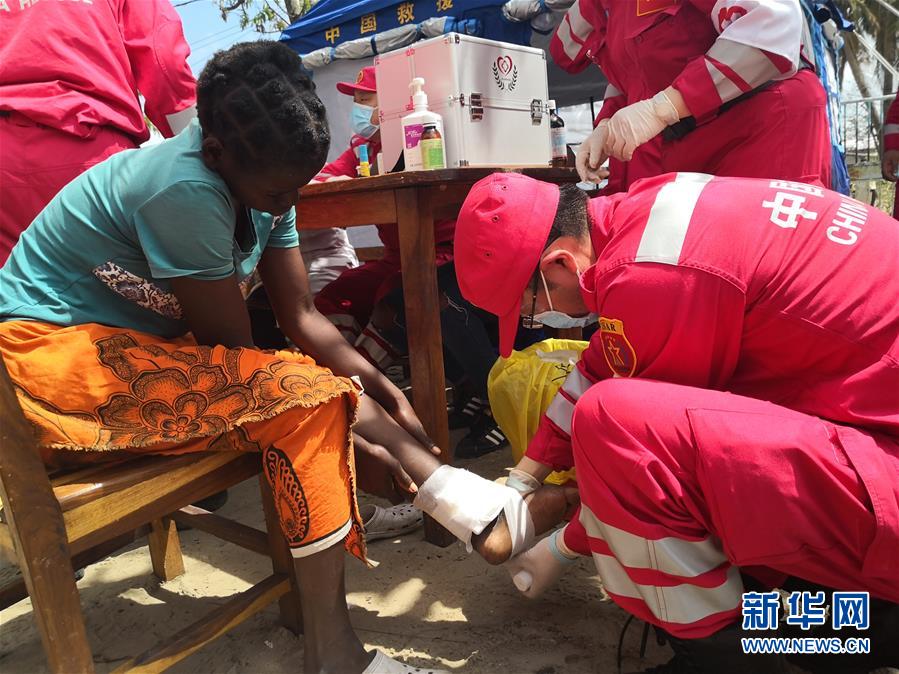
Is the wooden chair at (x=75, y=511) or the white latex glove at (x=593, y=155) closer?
the wooden chair at (x=75, y=511)

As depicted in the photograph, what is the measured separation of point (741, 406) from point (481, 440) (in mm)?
1762

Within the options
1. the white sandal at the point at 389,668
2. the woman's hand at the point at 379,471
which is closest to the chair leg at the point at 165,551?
the woman's hand at the point at 379,471

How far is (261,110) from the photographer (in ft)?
4.44

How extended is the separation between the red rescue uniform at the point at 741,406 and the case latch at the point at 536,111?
1.53 meters

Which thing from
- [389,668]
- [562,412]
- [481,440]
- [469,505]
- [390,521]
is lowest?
[481,440]

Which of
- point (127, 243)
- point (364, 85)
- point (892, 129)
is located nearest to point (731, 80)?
point (127, 243)

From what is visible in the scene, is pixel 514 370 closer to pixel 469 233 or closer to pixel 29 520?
pixel 469 233

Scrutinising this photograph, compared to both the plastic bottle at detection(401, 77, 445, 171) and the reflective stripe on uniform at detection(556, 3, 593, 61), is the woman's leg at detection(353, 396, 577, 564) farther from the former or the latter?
the reflective stripe on uniform at detection(556, 3, 593, 61)

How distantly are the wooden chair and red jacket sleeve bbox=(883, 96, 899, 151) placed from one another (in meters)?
3.91

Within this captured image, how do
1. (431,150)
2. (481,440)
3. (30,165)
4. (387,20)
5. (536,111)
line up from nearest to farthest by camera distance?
(30,165)
(431,150)
(536,111)
(481,440)
(387,20)

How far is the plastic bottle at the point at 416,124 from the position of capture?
7.46ft

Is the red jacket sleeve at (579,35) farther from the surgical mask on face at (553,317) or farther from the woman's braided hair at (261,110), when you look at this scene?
the woman's braided hair at (261,110)

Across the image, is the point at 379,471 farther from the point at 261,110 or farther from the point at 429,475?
the point at 261,110

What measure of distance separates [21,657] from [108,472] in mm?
846
